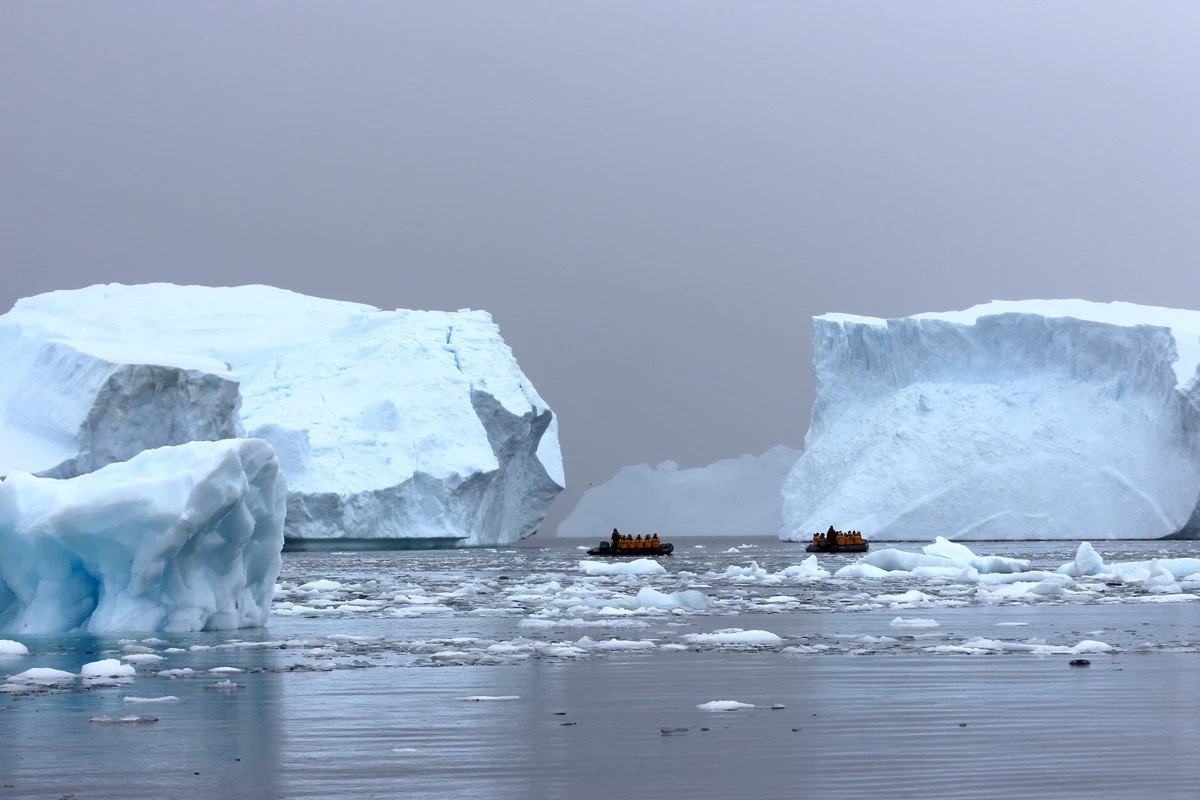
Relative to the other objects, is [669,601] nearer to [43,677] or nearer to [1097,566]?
[43,677]

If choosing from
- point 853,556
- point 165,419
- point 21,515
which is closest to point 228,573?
point 21,515

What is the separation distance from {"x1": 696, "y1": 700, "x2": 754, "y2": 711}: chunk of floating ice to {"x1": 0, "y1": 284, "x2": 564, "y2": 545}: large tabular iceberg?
891 inches

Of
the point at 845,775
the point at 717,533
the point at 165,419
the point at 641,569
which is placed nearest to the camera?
the point at 845,775

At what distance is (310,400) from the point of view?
37500 millimetres

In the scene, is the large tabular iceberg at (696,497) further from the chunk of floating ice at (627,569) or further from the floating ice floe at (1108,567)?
the floating ice floe at (1108,567)

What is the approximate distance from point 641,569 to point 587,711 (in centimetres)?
1666

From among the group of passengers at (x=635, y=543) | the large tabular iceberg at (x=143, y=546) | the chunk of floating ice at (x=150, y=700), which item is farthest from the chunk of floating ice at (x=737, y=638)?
the group of passengers at (x=635, y=543)

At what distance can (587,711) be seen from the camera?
6.74 meters

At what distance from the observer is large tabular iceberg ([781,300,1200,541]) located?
38.6 meters

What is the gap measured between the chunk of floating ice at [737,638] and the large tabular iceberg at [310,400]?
64.0 ft

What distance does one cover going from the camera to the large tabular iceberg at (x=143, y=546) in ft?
38.1

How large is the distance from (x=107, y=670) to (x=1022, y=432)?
34592 millimetres

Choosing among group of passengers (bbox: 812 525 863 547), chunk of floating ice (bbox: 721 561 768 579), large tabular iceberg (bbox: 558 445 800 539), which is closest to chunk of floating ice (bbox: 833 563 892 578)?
chunk of floating ice (bbox: 721 561 768 579)

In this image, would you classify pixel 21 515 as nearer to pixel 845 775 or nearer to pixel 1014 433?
pixel 845 775
